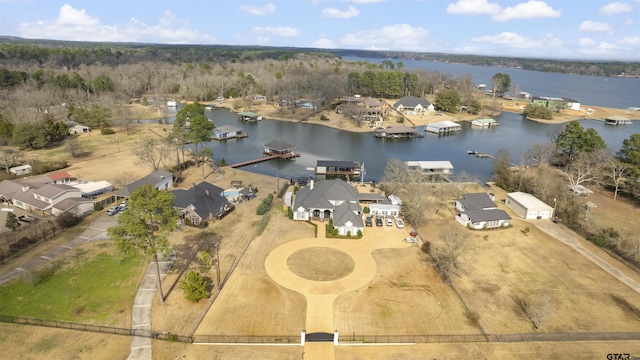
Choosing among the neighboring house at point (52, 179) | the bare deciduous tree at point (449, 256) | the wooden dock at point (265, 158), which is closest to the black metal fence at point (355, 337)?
the bare deciduous tree at point (449, 256)

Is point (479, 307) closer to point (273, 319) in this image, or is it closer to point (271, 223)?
point (273, 319)

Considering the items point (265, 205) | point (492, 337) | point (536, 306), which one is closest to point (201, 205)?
point (265, 205)

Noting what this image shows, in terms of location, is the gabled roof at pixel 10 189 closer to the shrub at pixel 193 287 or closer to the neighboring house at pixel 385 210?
the shrub at pixel 193 287

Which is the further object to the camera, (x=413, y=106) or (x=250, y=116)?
(x=413, y=106)

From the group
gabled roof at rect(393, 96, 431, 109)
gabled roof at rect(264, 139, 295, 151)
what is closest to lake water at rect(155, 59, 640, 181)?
gabled roof at rect(264, 139, 295, 151)

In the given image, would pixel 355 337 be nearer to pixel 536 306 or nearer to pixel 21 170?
pixel 536 306

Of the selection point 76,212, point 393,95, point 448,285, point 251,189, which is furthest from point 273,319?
point 393,95
